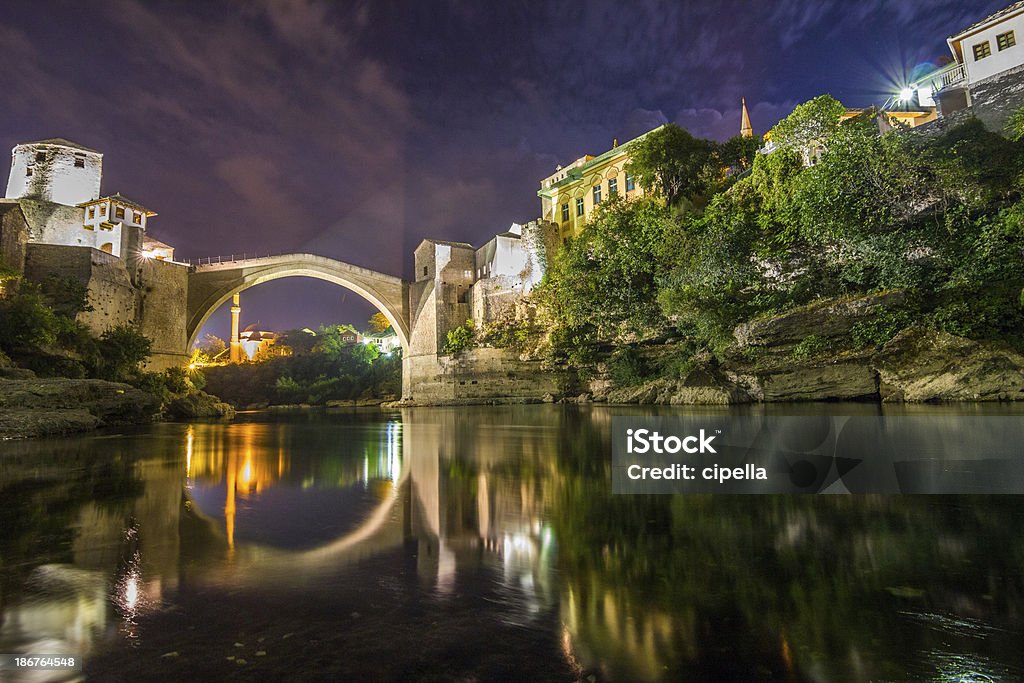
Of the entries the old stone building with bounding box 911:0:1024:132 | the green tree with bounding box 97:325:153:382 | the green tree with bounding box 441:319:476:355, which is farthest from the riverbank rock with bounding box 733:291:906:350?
the green tree with bounding box 97:325:153:382

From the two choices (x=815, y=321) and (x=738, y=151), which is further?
(x=738, y=151)

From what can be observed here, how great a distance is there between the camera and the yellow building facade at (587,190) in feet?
108

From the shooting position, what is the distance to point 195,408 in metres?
21.8

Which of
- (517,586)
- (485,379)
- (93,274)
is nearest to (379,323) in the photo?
(485,379)

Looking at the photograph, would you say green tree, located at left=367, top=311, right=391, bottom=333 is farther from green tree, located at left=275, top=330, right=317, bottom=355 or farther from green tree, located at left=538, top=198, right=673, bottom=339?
green tree, located at left=538, top=198, right=673, bottom=339

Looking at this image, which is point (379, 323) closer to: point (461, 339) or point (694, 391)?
point (461, 339)

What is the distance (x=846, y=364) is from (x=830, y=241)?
4.36 meters

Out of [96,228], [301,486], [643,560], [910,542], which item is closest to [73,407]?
[301,486]

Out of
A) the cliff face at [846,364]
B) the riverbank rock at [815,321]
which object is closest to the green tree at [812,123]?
the riverbank rock at [815,321]

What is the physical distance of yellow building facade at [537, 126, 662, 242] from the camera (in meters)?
32.9

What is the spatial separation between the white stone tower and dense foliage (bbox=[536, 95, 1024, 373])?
41622 millimetres

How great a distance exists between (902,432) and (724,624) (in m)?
7.41

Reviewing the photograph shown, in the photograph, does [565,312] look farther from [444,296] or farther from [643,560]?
[643,560]

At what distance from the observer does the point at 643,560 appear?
221 cm
